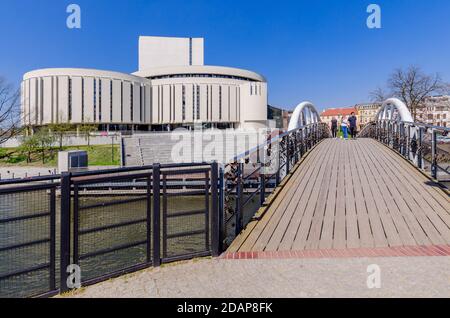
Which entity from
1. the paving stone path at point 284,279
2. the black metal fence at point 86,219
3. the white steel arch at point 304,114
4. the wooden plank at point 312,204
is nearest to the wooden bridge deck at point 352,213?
the wooden plank at point 312,204

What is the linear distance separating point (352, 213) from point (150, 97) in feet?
275

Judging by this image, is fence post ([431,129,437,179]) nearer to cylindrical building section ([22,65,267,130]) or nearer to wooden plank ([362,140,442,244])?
wooden plank ([362,140,442,244])

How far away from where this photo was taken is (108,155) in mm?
42906

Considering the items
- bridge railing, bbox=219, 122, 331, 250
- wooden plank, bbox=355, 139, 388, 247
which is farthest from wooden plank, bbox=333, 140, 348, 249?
bridge railing, bbox=219, 122, 331, 250

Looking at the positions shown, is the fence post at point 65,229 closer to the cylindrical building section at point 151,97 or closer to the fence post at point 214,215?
the fence post at point 214,215

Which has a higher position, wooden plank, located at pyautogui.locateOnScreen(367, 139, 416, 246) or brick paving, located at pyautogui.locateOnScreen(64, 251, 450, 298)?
wooden plank, located at pyautogui.locateOnScreen(367, 139, 416, 246)

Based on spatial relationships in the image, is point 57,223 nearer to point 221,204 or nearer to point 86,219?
point 86,219

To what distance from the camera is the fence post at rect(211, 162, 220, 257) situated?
3.85m

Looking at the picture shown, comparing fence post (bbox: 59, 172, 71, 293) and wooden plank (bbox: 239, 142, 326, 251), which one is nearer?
fence post (bbox: 59, 172, 71, 293)

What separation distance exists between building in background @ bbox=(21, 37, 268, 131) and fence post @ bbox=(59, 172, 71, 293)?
69535 millimetres

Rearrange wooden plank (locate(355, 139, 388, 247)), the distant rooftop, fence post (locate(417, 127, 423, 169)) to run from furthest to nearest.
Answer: the distant rooftop → fence post (locate(417, 127, 423, 169)) → wooden plank (locate(355, 139, 388, 247))
